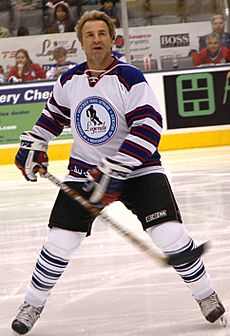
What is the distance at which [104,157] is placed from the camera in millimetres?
3096

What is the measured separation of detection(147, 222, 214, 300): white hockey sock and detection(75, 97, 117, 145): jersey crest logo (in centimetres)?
33

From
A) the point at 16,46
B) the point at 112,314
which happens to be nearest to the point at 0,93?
the point at 16,46

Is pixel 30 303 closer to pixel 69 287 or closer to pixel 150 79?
pixel 69 287

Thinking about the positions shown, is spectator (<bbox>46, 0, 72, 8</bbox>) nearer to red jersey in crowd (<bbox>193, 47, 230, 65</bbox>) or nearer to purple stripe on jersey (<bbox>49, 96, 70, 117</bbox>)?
red jersey in crowd (<bbox>193, 47, 230, 65</bbox>)

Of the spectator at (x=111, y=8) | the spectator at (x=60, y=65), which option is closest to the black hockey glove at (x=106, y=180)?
the spectator at (x=60, y=65)

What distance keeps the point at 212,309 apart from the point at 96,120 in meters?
0.72

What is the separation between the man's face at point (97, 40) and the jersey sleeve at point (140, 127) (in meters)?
0.16

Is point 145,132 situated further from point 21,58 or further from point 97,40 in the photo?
point 21,58

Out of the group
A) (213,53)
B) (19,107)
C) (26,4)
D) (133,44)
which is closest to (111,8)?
(133,44)

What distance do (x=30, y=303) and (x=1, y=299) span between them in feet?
2.06

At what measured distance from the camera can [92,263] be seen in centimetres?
461

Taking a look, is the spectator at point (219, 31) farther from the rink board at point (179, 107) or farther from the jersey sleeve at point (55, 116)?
the jersey sleeve at point (55, 116)

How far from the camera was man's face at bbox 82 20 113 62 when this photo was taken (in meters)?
3.20

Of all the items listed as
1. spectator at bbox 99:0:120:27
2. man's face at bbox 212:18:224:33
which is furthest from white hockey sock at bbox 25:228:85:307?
man's face at bbox 212:18:224:33
